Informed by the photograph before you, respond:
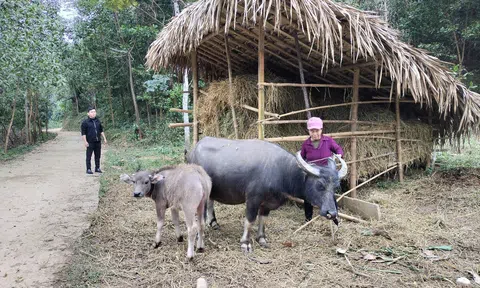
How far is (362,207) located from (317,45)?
8.65 ft

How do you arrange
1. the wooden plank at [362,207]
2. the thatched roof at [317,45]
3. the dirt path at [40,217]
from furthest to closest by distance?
the wooden plank at [362,207] → the thatched roof at [317,45] → the dirt path at [40,217]

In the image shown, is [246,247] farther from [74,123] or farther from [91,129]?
[74,123]

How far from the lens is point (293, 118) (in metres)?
6.43

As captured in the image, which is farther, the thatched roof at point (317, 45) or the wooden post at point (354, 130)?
the wooden post at point (354, 130)

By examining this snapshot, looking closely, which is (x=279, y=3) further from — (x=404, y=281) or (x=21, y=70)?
(x=21, y=70)

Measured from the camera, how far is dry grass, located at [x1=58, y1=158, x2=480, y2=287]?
330 centimetres

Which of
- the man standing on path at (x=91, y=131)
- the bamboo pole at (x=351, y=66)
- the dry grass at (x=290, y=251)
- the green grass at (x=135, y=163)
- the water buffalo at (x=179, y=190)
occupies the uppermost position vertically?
the bamboo pole at (x=351, y=66)

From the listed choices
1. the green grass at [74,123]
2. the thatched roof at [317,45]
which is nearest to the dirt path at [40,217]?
the thatched roof at [317,45]

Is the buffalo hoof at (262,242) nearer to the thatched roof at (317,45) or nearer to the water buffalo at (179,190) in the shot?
the water buffalo at (179,190)

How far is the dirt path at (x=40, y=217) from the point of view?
11.6 ft

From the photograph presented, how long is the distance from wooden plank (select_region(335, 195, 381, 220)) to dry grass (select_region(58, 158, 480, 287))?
0.56ft

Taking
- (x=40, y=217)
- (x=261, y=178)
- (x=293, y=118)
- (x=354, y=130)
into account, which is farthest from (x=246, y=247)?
(x=40, y=217)

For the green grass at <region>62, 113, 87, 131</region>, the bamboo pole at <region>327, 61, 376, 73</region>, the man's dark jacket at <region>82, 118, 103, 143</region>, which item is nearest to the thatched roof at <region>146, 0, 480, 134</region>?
the bamboo pole at <region>327, 61, 376, 73</region>

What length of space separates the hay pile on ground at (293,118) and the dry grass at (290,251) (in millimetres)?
1147
